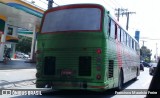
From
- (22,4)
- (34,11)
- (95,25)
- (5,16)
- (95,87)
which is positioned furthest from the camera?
(5,16)

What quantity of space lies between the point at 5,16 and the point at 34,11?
4756 mm

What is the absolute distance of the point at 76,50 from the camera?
30.0 feet

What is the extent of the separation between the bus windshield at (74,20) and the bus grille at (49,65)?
1.04 metres

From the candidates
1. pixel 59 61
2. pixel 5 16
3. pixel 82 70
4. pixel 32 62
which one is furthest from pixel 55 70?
pixel 32 62

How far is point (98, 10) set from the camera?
30.8ft

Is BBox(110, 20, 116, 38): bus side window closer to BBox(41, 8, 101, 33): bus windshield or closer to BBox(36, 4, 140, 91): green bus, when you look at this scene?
BBox(36, 4, 140, 91): green bus

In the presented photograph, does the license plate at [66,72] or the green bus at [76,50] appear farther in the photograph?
the license plate at [66,72]

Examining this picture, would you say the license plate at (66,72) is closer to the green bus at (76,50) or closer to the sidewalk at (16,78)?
the green bus at (76,50)

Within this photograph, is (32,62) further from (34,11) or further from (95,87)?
(95,87)

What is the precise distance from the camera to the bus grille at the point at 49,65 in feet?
30.6

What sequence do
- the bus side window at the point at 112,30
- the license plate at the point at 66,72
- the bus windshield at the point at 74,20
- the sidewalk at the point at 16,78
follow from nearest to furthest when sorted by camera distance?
the license plate at the point at 66,72 → the bus windshield at the point at 74,20 → the bus side window at the point at 112,30 → the sidewalk at the point at 16,78

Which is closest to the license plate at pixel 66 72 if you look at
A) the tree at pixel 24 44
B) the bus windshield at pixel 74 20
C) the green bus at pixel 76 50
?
the green bus at pixel 76 50

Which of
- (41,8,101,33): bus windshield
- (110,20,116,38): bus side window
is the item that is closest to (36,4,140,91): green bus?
(41,8,101,33): bus windshield

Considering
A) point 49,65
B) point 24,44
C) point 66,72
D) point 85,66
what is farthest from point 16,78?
point 24,44
